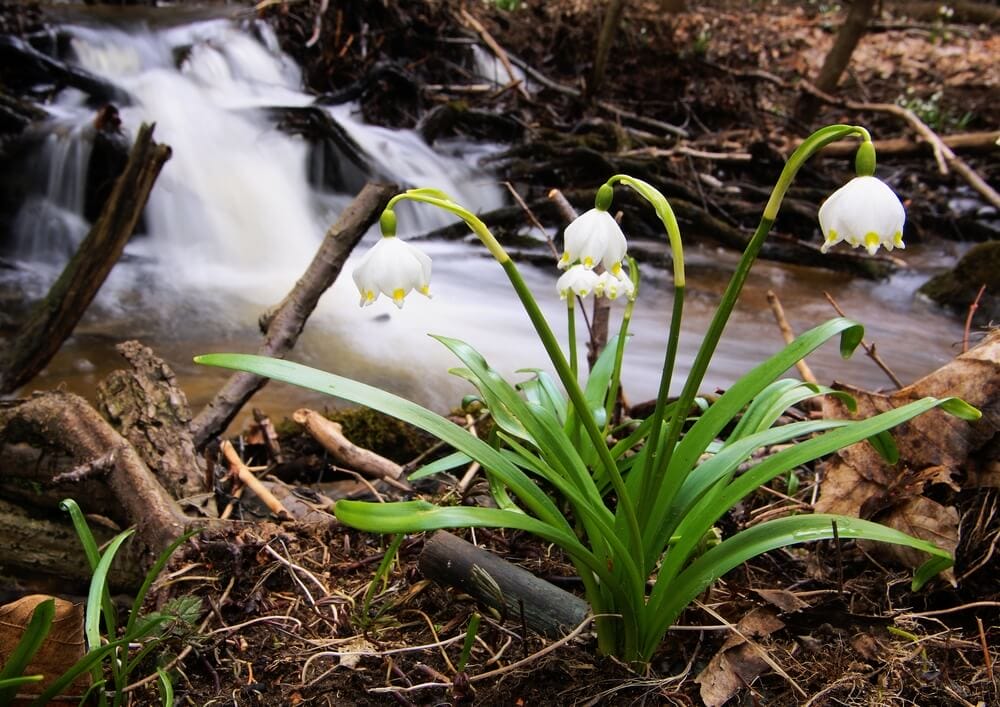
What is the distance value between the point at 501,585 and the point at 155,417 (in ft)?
4.15

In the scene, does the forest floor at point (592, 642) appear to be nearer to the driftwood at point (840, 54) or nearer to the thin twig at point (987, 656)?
the thin twig at point (987, 656)

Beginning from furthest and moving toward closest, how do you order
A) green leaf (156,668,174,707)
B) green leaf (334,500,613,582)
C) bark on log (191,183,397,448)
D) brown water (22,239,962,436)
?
brown water (22,239,962,436), bark on log (191,183,397,448), green leaf (156,668,174,707), green leaf (334,500,613,582)

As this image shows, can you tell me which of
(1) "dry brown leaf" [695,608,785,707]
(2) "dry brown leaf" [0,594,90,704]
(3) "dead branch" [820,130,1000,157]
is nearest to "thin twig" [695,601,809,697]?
(1) "dry brown leaf" [695,608,785,707]

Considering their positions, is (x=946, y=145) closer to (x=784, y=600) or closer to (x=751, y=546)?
(x=784, y=600)

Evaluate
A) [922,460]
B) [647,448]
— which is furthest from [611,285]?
[922,460]

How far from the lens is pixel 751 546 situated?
1.50 meters

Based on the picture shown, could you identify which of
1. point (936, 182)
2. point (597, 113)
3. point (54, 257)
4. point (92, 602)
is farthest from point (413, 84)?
point (92, 602)

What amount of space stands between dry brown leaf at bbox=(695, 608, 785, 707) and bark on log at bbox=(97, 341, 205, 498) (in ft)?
5.15

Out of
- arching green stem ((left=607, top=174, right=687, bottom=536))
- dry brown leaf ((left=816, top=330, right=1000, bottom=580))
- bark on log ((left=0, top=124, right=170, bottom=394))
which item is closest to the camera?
arching green stem ((left=607, top=174, right=687, bottom=536))

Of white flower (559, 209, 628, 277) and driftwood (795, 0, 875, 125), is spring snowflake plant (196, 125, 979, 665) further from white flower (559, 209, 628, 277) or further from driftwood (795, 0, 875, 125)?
driftwood (795, 0, 875, 125)

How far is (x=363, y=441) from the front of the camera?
2908 mm

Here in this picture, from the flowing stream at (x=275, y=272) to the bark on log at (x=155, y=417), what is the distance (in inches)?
63.9

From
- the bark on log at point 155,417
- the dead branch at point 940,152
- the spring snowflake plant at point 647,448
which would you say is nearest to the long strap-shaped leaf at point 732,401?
the spring snowflake plant at point 647,448

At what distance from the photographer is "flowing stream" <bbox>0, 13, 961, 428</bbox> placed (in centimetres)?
481
